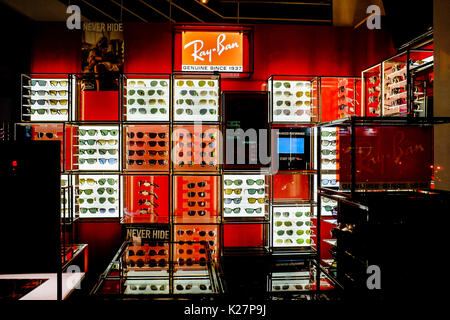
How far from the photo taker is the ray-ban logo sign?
4.64 meters

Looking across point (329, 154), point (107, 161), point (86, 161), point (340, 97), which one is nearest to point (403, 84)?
point (340, 97)

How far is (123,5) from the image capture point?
5.04 m

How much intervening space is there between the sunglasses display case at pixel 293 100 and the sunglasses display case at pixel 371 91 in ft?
2.35

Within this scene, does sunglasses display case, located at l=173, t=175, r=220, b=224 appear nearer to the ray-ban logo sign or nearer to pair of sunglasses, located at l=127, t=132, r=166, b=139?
pair of sunglasses, located at l=127, t=132, r=166, b=139

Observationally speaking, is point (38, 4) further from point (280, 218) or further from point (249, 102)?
point (280, 218)

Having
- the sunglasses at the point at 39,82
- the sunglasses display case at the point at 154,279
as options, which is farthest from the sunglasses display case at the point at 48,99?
the sunglasses display case at the point at 154,279

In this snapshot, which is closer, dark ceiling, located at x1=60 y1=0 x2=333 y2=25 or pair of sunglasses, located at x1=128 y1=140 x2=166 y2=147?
pair of sunglasses, located at x1=128 y1=140 x2=166 y2=147

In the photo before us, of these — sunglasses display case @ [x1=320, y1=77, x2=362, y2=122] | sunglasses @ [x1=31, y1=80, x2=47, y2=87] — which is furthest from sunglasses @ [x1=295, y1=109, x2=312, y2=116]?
sunglasses @ [x1=31, y1=80, x2=47, y2=87]

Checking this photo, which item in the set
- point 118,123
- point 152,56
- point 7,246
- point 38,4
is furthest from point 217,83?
point 7,246

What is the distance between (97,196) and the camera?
4.47 meters

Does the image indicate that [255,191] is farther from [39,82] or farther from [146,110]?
[39,82]

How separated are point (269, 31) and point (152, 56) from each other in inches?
69.9

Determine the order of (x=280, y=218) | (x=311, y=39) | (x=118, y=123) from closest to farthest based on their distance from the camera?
(x=118, y=123)
(x=280, y=218)
(x=311, y=39)

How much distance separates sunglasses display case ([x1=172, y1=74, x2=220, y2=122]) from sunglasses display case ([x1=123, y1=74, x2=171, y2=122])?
136 mm
